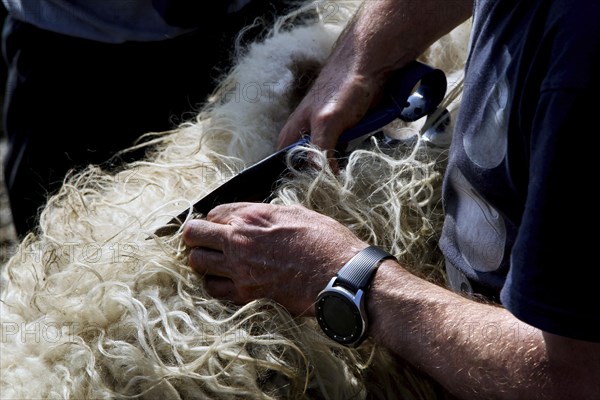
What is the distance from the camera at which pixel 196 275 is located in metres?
1.37

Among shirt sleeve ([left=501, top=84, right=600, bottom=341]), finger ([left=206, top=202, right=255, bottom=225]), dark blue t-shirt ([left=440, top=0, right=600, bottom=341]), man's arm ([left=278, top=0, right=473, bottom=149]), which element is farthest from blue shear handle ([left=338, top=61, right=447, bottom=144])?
shirt sleeve ([left=501, top=84, right=600, bottom=341])

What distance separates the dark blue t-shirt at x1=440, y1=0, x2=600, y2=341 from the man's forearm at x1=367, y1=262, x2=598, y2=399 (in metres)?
0.09

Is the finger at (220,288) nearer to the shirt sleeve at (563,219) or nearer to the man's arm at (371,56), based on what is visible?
the man's arm at (371,56)

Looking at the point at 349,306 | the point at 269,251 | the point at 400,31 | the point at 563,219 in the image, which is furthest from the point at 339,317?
the point at 400,31

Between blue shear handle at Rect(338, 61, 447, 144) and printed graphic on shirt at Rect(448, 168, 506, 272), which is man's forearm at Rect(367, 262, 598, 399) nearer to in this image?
printed graphic on shirt at Rect(448, 168, 506, 272)

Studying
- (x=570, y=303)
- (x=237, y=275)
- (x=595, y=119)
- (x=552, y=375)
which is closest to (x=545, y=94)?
(x=595, y=119)

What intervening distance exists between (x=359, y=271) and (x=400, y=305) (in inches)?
3.1

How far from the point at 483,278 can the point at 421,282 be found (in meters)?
0.11

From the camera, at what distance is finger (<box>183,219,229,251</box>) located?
1345mm

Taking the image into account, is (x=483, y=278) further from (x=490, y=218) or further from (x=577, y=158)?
(x=577, y=158)

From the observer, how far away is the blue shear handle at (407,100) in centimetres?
155

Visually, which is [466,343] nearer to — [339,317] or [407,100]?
[339,317]

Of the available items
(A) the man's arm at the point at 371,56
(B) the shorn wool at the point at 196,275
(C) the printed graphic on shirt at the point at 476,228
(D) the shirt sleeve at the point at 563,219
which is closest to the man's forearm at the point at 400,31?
(A) the man's arm at the point at 371,56

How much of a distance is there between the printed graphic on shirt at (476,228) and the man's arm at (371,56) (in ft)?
1.06
